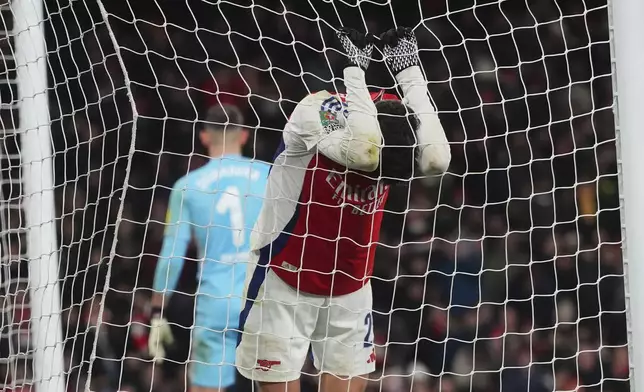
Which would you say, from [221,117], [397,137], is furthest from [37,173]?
[221,117]

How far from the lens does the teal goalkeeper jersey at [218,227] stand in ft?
5.87

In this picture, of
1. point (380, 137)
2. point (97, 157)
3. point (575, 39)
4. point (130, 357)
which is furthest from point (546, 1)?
point (130, 357)

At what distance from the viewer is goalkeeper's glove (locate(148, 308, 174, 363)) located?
80.2 inches

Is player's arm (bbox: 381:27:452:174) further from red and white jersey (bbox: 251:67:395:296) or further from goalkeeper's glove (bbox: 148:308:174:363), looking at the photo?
goalkeeper's glove (bbox: 148:308:174:363)

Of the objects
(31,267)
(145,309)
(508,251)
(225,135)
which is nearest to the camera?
(31,267)

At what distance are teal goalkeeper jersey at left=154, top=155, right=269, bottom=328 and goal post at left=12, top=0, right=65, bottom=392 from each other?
1.36 ft

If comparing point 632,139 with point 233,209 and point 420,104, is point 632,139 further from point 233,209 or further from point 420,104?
point 233,209

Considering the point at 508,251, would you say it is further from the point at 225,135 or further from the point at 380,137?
the point at 380,137

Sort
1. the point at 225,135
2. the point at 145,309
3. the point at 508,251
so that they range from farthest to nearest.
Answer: the point at 508,251, the point at 145,309, the point at 225,135

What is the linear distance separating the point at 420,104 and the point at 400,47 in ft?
0.34

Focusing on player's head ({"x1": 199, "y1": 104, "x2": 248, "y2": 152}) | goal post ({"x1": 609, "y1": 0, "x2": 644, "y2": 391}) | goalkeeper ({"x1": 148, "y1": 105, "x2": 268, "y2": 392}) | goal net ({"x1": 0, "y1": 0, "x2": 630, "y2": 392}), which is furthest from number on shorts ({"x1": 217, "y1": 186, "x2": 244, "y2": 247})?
goal post ({"x1": 609, "y1": 0, "x2": 644, "y2": 391})

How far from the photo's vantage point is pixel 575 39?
2158 millimetres

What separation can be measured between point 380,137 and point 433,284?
34.9 inches

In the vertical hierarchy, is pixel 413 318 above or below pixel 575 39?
below
